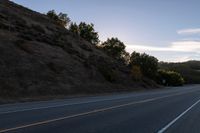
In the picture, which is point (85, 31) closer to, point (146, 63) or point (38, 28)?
point (146, 63)

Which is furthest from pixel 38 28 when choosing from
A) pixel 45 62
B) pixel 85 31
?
pixel 85 31

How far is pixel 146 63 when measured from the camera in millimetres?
108875

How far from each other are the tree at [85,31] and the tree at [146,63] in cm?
1042

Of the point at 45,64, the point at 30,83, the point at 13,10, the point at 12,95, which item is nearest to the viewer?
the point at 12,95

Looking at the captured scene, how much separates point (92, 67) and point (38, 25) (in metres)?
15.8

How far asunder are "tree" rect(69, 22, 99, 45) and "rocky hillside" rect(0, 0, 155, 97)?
24585 mm

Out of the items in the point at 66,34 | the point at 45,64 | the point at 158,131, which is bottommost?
the point at 158,131

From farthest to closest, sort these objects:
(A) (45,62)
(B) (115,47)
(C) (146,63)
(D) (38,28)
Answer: (B) (115,47)
(C) (146,63)
(D) (38,28)
(A) (45,62)

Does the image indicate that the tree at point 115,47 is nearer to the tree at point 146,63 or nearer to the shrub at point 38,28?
the tree at point 146,63

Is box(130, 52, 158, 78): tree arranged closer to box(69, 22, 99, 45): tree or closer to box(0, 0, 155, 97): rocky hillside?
box(69, 22, 99, 45): tree

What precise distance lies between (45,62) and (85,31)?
60.0 metres

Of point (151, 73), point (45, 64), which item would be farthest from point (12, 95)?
point (151, 73)

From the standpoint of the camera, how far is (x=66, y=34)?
82.9 metres

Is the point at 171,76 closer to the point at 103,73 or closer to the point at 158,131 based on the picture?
the point at 103,73
